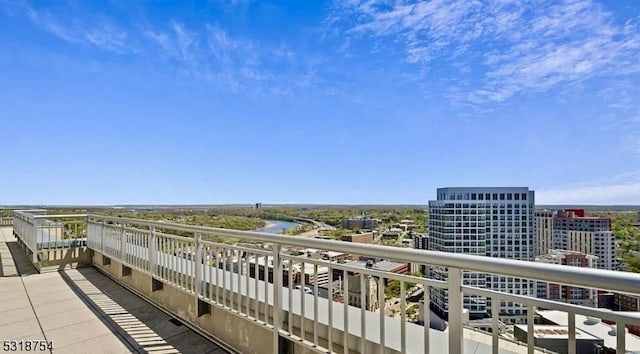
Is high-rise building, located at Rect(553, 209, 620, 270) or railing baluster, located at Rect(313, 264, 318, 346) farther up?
railing baluster, located at Rect(313, 264, 318, 346)

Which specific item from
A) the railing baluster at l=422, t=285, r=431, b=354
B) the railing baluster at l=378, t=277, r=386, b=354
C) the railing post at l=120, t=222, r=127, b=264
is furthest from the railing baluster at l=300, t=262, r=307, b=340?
the railing post at l=120, t=222, r=127, b=264

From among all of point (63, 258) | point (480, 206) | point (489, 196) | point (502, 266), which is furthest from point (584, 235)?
point (63, 258)

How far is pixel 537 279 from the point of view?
142 centimetres

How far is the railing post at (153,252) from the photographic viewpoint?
4613 mm

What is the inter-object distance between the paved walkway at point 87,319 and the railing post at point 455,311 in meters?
2.38

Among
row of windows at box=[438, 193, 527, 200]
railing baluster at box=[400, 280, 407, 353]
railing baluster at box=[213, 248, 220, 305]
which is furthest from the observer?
row of windows at box=[438, 193, 527, 200]

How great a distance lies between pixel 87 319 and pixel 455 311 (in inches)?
168

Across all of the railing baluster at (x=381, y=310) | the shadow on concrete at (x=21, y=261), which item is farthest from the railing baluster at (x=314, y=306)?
the shadow on concrete at (x=21, y=261)

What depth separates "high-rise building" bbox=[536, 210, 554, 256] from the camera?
39.9 ft

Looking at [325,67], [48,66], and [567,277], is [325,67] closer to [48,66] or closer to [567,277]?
[48,66]

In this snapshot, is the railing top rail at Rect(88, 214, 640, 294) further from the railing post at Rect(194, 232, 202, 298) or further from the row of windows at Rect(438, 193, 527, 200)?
the row of windows at Rect(438, 193, 527, 200)

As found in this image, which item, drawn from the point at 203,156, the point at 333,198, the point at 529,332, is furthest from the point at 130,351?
the point at 333,198

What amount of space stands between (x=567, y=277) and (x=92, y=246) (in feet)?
26.8

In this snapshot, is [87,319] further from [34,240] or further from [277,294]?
[34,240]
